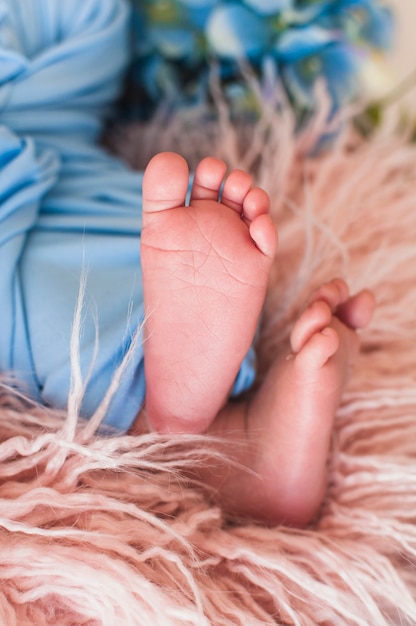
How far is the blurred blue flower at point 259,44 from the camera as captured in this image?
88cm

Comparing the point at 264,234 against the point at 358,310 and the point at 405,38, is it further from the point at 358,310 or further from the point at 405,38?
the point at 405,38

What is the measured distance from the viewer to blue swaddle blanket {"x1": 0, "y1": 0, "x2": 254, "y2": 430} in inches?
22.4

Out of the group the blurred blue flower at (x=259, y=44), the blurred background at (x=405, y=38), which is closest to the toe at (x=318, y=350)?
the blurred blue flower at (x=259, y=44)

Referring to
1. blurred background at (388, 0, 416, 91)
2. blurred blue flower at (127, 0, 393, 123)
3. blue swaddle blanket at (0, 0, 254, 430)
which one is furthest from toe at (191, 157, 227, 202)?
blurred background at (388, 0, 416, 91)

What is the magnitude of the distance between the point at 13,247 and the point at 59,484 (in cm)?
22

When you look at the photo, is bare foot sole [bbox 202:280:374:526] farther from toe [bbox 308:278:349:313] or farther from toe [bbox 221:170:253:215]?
toe [bbox 221:170:253:215]

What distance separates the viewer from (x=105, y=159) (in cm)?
80

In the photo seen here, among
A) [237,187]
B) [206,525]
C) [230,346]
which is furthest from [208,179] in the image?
[206,525]

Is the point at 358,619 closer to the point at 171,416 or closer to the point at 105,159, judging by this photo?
the point at 171,416

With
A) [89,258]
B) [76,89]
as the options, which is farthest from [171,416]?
[76,89]

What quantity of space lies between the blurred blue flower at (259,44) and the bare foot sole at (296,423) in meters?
0.42

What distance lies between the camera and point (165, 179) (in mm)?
517

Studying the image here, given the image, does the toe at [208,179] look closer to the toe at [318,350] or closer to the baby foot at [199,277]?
the baby foot at [199,277]

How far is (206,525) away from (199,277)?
8.1 inches
